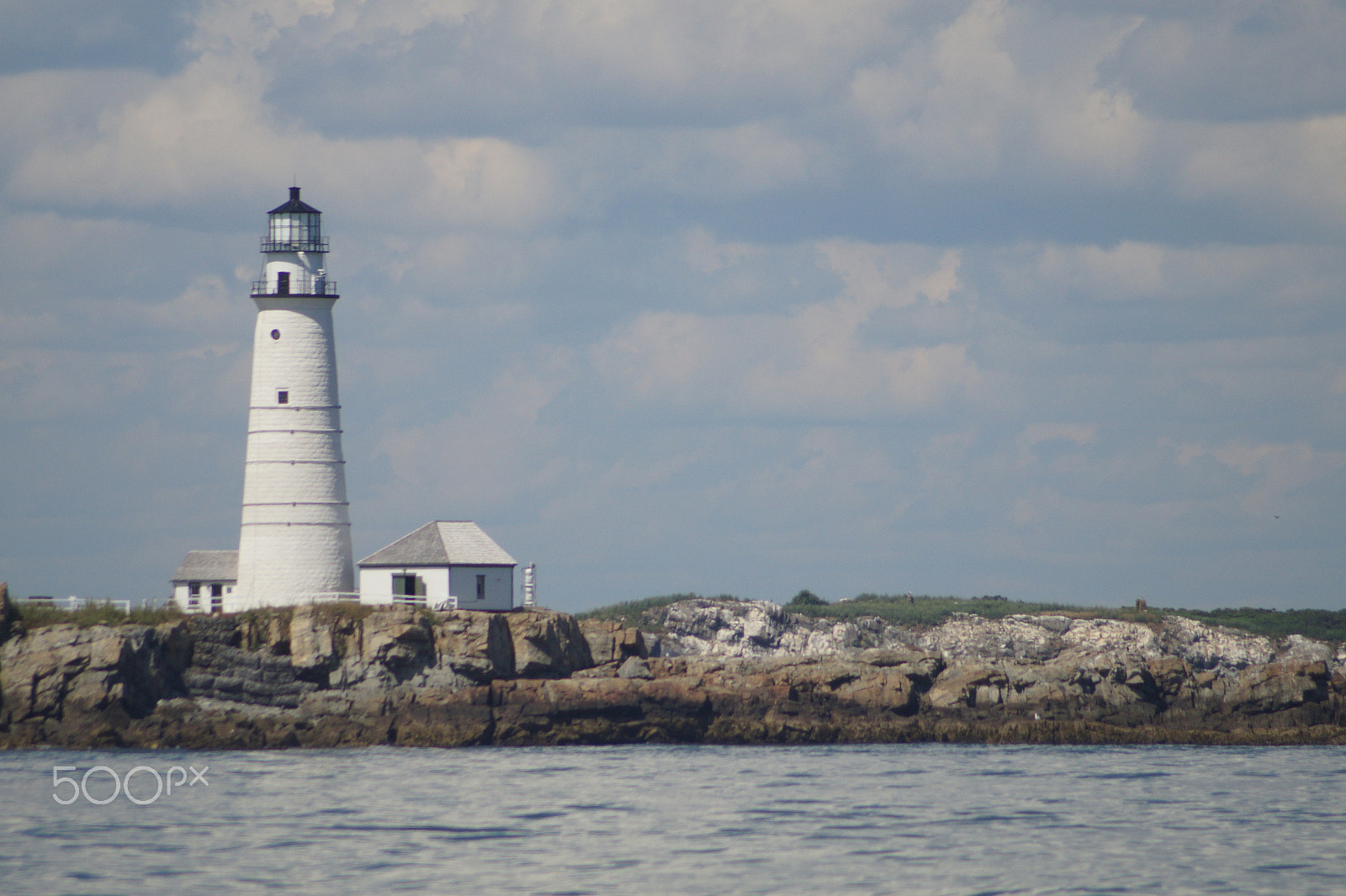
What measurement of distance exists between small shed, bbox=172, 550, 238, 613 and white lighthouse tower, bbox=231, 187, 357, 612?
7.51ft

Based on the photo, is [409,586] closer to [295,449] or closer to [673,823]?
[295,449]

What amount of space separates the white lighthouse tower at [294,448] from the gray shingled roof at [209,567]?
2.61 metres

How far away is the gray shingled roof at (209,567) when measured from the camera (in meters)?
47.5

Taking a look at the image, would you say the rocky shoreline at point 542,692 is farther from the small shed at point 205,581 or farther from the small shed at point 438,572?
the small shed at point 205,581

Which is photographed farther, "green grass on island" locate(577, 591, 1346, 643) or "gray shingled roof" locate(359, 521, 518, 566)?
"green grass on island" locate(577, 591, 1346, 643)

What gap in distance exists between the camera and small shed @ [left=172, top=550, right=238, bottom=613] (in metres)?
47.2

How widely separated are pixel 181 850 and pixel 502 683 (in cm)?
1644

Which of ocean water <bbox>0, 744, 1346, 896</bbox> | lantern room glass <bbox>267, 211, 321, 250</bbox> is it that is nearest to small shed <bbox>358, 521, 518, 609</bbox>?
ocean water <bbox>0, 744, 1346, 896</bbox>

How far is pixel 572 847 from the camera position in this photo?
26.4 metres

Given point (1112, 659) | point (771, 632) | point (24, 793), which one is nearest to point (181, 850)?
point (24, 793)

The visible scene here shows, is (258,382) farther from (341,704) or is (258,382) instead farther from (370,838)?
(370,838)

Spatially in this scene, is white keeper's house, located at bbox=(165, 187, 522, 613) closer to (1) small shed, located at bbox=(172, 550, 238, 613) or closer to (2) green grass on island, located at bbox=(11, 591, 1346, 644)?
(1) small shed, located at bbox=(172, 550, 238, 613)

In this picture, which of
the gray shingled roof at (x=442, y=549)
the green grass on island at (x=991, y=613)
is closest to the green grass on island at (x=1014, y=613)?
the green grass on island at (x=991, y=613)

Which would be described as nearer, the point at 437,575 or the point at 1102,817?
the point at 1102,817
